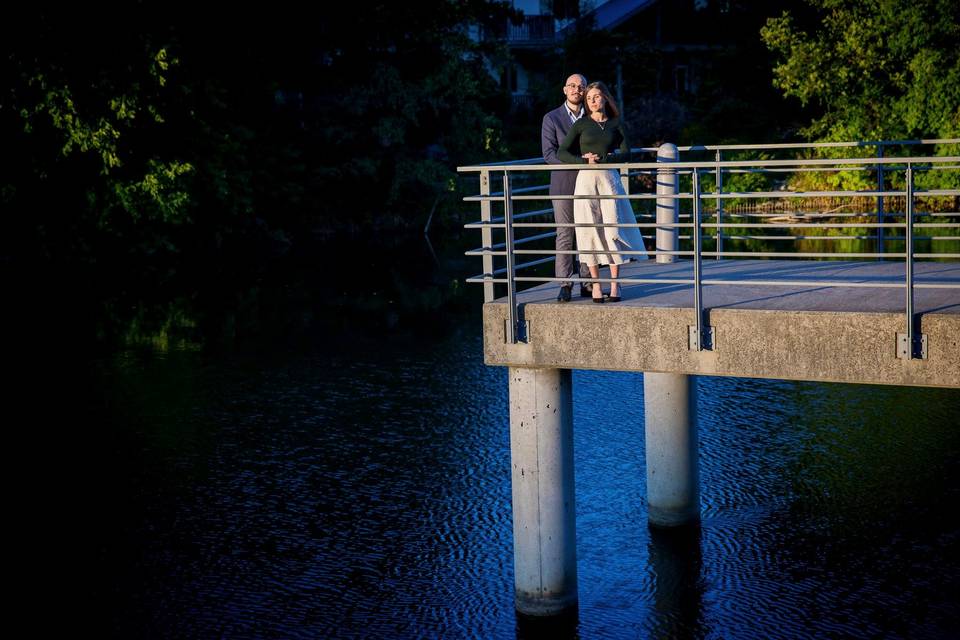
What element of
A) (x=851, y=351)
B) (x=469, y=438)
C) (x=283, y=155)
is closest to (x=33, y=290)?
(x=283, y=155)

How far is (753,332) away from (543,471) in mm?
2059

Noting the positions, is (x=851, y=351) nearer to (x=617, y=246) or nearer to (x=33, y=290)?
(x=617, y=246)

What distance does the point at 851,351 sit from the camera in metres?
9.45

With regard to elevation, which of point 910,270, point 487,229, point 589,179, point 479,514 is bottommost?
point 479,514

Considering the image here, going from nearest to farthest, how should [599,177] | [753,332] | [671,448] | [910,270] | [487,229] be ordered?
[910,270], [753,332], [487,229], [599,177], [671,448]

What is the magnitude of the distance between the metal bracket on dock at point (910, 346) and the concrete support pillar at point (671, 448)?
3453mm

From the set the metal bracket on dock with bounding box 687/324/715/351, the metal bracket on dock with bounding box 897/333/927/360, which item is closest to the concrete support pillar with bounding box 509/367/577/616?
the metal bracket on dock with bounding box 687/324/715/351

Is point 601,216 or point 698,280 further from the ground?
point 601,216

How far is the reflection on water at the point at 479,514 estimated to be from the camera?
12.3 meters

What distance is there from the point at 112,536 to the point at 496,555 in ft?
14.3

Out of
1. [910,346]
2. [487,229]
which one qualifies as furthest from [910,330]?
[487,229]

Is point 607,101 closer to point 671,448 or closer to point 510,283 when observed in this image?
point 510,283

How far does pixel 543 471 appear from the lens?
10727mm

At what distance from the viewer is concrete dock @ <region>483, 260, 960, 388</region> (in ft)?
30.5
